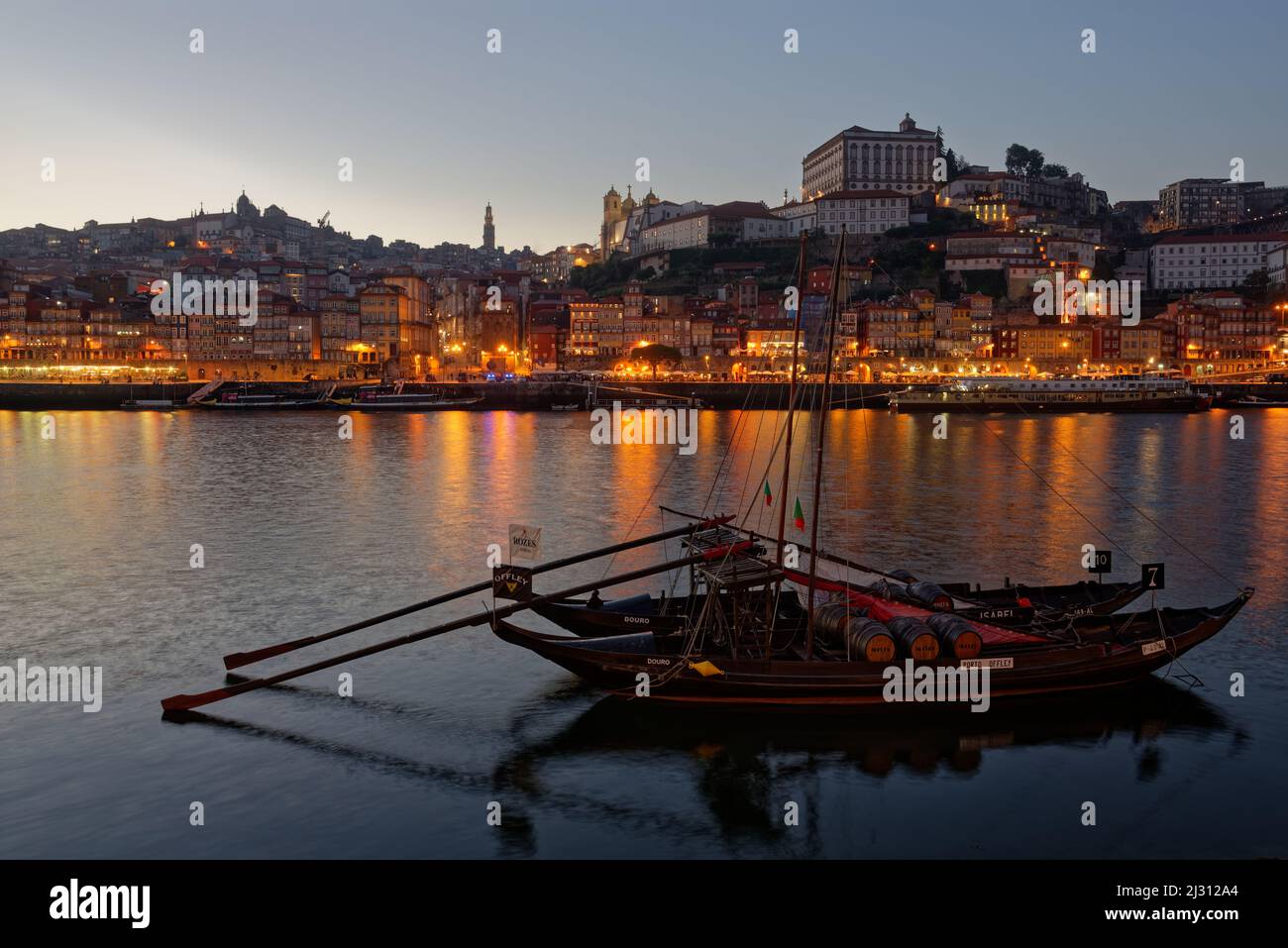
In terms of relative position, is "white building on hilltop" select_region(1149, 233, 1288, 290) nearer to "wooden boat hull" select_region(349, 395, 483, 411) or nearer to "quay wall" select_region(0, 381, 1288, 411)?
"quay wall" select_region(0, 381, 1288, 411)

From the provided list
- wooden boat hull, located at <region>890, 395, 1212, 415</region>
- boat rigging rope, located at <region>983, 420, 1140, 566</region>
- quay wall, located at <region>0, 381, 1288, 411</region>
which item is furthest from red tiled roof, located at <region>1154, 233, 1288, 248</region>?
boat rigging rope, located at <region>983, 420, 1140, 566</region>

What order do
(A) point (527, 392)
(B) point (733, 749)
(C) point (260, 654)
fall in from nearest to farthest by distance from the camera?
(B) point (733, 749) → (C) point (260, 654) → (A) point (527, 392)

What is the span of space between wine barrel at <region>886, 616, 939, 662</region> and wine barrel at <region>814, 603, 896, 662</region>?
191mm

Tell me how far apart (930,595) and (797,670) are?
3737mm

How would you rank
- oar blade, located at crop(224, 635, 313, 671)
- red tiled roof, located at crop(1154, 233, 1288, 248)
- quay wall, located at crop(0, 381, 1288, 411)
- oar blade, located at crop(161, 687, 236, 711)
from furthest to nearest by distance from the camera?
red tiled roof, located at crop(1154, 233, 1288, 248) < quay wall, located at crop(0, 381, 1288, 411) < oar blade, located at crop(224, 635, 313, 671) < oar blade, located at crop(161, 687, 236, 711)

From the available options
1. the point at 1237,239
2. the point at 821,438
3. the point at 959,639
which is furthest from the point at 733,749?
the point at 1237,239

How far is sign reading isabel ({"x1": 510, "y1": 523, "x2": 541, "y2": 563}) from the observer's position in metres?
14.5

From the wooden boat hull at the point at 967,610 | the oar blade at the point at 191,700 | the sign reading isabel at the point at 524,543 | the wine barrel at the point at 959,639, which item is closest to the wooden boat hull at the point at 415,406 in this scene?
the wooden boat hull at the point at 967,610

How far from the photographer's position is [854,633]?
14.6 m

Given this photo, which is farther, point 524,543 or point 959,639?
point 524,543

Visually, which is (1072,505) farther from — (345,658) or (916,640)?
(345,658)

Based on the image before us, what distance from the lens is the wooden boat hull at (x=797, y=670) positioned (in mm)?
14023
